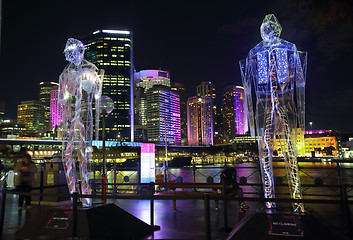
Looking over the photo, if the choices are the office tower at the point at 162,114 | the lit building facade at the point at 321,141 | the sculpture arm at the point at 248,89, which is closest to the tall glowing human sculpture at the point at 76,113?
the sculpture arm at the point at 248,89

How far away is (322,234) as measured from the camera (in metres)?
4.37

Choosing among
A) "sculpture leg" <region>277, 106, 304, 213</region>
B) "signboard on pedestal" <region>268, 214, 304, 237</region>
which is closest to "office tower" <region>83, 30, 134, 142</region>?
"sculpture leg" <region>277, 106, 304, 213</region>

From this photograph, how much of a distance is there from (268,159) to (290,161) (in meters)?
0.49

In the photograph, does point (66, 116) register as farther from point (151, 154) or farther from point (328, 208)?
point (328, 208)

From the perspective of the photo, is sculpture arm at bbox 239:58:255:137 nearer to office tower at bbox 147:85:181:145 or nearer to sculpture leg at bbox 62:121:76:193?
sculpture leg at bbox 62:121:76:193

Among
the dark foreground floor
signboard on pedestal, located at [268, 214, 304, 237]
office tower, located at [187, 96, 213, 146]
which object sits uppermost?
office tower, located at [187, 96, 213, 146]

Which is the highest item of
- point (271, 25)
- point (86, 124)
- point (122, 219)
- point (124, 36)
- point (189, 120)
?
point (124, 36)

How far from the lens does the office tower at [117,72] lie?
133 m

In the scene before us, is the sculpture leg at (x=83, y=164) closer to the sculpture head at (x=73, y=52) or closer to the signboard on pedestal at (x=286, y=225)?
the sculpture head at (x=73, y=52)

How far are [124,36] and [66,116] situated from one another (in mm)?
146144

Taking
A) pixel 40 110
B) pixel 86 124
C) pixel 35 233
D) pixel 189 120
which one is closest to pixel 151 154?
pixel 86 124

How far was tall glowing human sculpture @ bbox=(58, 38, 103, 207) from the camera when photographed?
8.56 metres

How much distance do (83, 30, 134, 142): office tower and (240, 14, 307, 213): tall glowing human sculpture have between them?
126 m

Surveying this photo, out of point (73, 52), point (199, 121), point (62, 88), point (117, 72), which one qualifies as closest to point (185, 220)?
point (62, 88)
